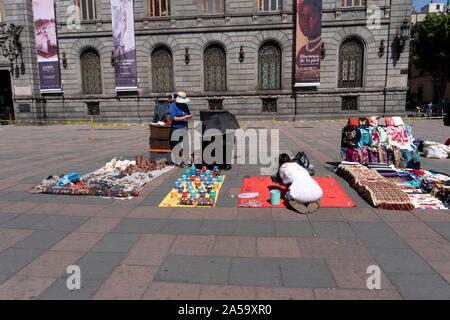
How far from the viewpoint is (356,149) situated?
8070 mm

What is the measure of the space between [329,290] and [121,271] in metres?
2.27

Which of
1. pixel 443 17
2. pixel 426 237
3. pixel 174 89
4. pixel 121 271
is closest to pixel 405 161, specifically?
pixel 426 237

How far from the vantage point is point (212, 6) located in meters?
23.1

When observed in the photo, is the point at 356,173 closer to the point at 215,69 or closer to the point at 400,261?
the point at 400,261

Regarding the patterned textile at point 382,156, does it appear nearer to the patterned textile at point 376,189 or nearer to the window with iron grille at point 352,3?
the patterned textile at point 376,189

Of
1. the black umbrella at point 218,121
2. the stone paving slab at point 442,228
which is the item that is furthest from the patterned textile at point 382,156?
the black umbrella at point 218,121

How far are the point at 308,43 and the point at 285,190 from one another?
18587mm

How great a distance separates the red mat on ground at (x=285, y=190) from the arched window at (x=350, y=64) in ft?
59.6

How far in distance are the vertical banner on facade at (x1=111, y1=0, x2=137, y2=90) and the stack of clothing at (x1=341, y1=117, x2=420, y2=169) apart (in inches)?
764

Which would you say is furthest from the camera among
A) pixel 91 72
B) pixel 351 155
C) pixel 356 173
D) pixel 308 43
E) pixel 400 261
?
pixel 91 72

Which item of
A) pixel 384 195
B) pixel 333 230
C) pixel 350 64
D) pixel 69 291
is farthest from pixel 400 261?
pixel 350 64

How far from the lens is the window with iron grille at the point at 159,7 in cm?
2336

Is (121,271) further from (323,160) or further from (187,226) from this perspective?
(323,160)

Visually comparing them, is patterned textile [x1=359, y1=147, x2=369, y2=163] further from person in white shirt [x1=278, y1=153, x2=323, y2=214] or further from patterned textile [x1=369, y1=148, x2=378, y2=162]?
person in white shirt [x1=278, y1=153, x2=323, y2=214]
